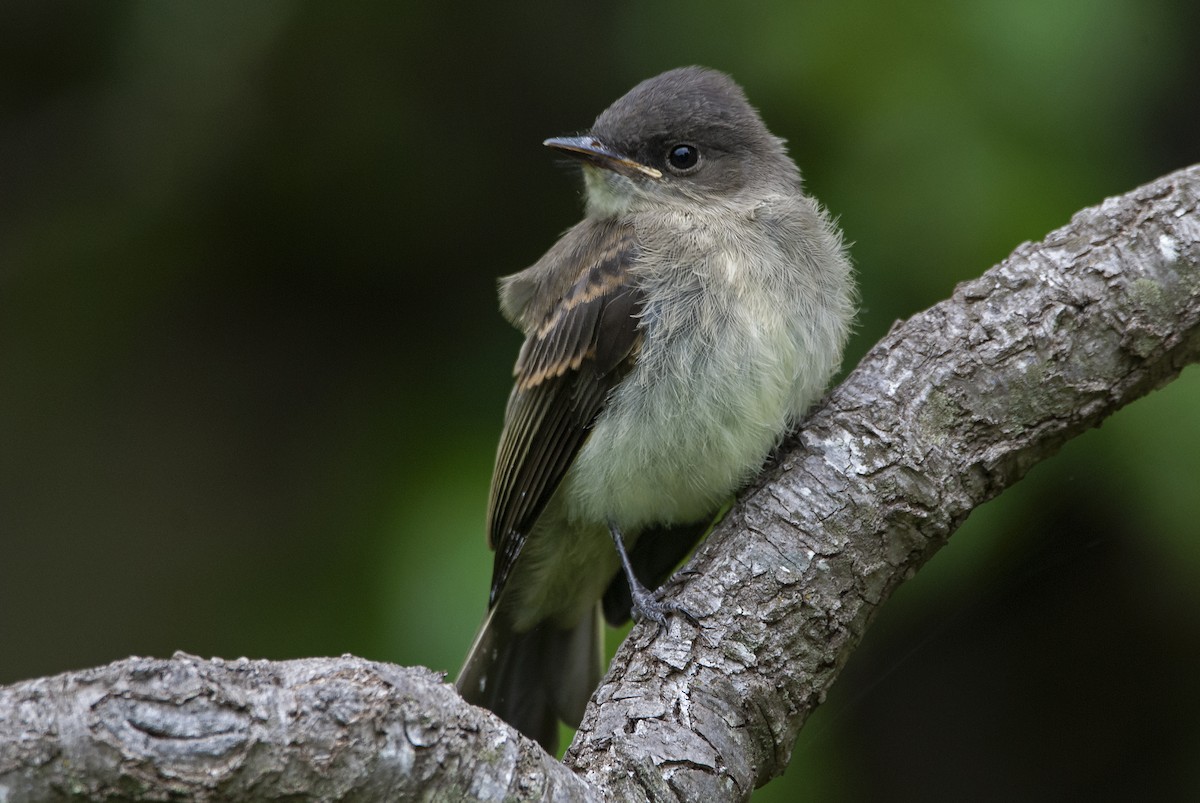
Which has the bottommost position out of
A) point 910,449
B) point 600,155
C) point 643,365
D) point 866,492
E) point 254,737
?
point 254,737

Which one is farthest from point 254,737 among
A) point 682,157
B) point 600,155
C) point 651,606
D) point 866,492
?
point 682,157

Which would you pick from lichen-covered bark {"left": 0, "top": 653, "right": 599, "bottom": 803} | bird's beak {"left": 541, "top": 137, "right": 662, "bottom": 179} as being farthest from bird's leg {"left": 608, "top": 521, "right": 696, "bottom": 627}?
bird's beak {"left": 541, "top": 137, "right": 662, "bottom": 179}

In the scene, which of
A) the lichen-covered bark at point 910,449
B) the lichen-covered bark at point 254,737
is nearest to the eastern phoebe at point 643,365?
the lichen-covered bark at point 910,449

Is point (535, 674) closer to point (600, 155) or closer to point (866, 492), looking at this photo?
point (866, 492)

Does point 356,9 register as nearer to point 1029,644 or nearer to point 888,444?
point 888,444

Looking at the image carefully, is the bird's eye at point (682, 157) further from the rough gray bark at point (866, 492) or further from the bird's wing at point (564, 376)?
the rough gray bark at point (866, 492)
